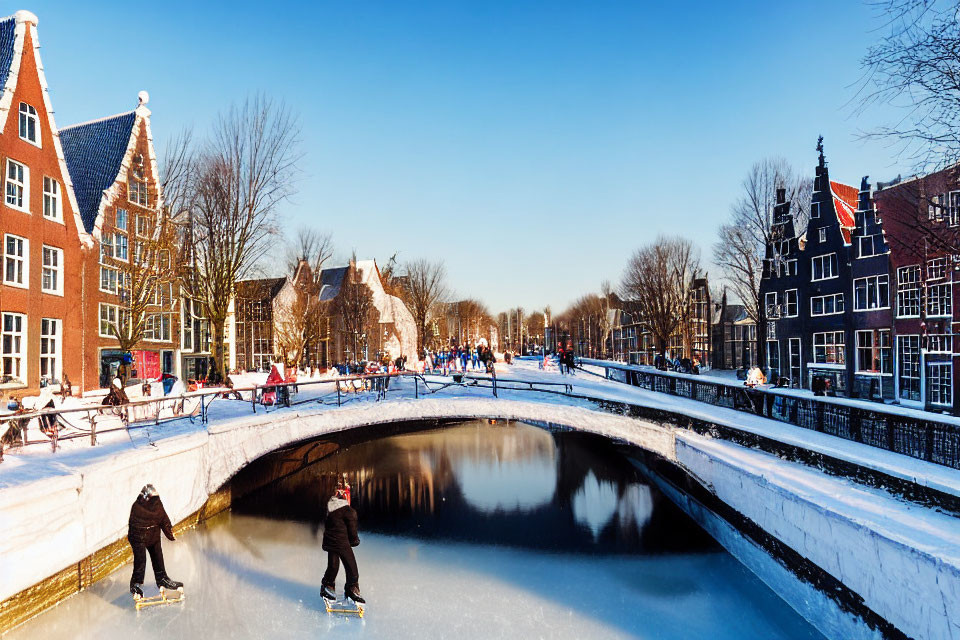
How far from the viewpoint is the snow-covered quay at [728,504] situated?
909 cm

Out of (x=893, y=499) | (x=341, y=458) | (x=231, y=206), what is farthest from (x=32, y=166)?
(x=893, y=499)

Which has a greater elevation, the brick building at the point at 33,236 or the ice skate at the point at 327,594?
the brick building at the point at 33,236

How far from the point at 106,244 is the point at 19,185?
230 inches

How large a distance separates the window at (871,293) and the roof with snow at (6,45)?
4271cm

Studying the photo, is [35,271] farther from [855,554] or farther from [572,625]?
[855,554]

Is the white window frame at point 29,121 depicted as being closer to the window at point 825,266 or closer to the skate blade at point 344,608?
the skate blade at point 344,608

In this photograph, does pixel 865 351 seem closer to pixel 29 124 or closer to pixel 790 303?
pixel 790 303

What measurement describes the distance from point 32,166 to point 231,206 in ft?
24.6

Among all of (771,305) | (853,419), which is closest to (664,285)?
(771,305)

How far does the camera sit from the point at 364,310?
5322 cm

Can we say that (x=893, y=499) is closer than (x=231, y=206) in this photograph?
Yes

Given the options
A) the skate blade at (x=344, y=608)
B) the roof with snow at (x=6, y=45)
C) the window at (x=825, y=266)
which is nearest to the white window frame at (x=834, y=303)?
the window at (x=825, y=266)

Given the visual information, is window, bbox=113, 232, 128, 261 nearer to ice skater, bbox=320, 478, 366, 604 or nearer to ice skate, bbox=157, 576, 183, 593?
ice skate, bbox=157, 576, 183, 593

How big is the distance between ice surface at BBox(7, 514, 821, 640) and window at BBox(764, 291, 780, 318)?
33.5 metres
